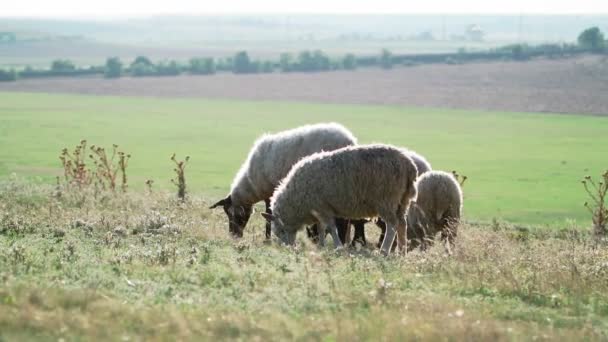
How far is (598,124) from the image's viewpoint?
55.2 m

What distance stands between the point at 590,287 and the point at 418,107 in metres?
57.7

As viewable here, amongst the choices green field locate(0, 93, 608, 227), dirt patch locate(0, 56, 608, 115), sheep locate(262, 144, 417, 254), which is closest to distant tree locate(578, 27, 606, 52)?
dirt patch locate(0, 56, 608, 115)

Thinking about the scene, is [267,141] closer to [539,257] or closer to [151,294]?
[539,257]

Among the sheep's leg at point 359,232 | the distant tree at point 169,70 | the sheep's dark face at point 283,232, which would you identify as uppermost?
the sheep's dark face at point 283,232

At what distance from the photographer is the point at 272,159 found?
17.7 meters

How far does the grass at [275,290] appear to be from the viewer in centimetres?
850

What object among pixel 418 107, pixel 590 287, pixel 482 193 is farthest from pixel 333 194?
pixel 418 107

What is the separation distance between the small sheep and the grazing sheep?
1.43 m

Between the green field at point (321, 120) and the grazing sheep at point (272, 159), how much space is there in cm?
834

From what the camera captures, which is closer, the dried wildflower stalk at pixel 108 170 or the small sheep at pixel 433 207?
the small sheep at pixel 433 207

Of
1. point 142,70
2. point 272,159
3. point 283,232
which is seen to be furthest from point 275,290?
point 142,70

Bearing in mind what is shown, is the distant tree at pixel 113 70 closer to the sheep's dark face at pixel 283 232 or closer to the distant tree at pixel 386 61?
the distant tree at pixel 386 61

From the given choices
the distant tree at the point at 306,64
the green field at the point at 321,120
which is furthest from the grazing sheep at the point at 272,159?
the distant tree at the point at 306,64

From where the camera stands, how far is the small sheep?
1677cm
